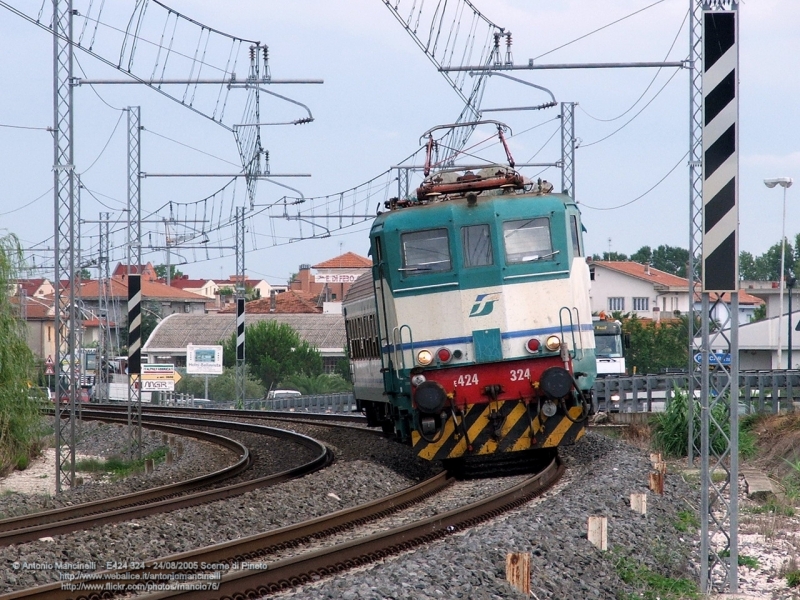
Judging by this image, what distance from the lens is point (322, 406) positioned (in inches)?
1748

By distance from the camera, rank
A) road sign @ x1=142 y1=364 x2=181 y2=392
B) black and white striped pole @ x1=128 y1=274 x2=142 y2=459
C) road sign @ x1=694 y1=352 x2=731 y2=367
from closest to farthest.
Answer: road sign @ x1=694 y1=352 x2=731 y2=367 → black and white striped pole @ x1=128 y1=274 x2=142 y2=459 → road sign @ x1=142 y1=364 x2=181 y2=392

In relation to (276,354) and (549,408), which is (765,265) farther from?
(549,408)

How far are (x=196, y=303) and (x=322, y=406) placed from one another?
7325 centimetres

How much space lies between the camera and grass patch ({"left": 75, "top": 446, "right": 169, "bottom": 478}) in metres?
22.5

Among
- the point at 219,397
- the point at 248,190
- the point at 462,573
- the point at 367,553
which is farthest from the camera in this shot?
the point at 219,397

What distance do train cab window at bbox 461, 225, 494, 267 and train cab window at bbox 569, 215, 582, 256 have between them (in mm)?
1130

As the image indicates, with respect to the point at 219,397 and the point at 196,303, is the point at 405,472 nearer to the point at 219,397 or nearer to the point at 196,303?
the point at 219,397

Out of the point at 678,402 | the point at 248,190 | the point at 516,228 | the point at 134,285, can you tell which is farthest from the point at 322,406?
the point at 516,228

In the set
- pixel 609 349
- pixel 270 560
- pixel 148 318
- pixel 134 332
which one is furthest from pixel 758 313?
pixel 270 560

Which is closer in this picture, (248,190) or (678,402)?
(678,402)

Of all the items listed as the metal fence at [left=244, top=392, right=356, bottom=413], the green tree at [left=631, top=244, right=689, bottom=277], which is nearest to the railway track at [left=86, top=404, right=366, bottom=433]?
the metal fence at [left=244, top=392, right=356, bottom=413]

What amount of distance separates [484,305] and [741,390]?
14533 mm

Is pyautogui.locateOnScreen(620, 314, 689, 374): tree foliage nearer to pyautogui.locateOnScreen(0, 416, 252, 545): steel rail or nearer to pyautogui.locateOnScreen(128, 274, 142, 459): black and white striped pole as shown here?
pyautogui.locateOnScreen(128, 274, 142, 459): black and white striped pole

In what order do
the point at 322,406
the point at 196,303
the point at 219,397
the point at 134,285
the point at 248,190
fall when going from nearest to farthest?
the point at 134,285, the point at 248,190, the point at 322,406, the point at 219,397, the point at 196,303
